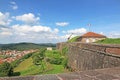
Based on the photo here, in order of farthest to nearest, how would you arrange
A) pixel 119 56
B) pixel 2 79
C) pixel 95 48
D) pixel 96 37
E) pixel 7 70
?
pixel 96 37 → pixel 7 70 → pixel 95 48 → pixel 119 56 → pixel 2 79

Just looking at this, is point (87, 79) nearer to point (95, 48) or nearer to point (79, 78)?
point (79, 78)

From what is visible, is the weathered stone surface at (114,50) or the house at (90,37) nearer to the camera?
the weathered stone surface at (114,50)

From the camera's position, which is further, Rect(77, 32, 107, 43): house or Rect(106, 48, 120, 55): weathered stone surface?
Rect(77, 32, 107, 43): house

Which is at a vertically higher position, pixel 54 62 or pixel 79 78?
pixel 79 78

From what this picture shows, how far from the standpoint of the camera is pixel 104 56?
9844 mm

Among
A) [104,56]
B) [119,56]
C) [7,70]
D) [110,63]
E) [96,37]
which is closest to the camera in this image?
[119,56]

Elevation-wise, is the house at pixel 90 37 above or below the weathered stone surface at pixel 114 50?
above

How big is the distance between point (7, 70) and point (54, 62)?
7.12 m

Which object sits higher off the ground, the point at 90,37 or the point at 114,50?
the point at 90,37

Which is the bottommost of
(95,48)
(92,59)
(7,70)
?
(7,70)

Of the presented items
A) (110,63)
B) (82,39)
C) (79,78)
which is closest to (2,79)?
(79,78)

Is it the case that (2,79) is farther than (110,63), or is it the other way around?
(110,63)

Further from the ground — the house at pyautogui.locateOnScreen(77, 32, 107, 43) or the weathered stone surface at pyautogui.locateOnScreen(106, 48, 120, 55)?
the house at pyautogui.locateOnScreen(77, 32, 107, 43)

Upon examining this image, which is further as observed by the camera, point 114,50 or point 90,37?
point 90,37
